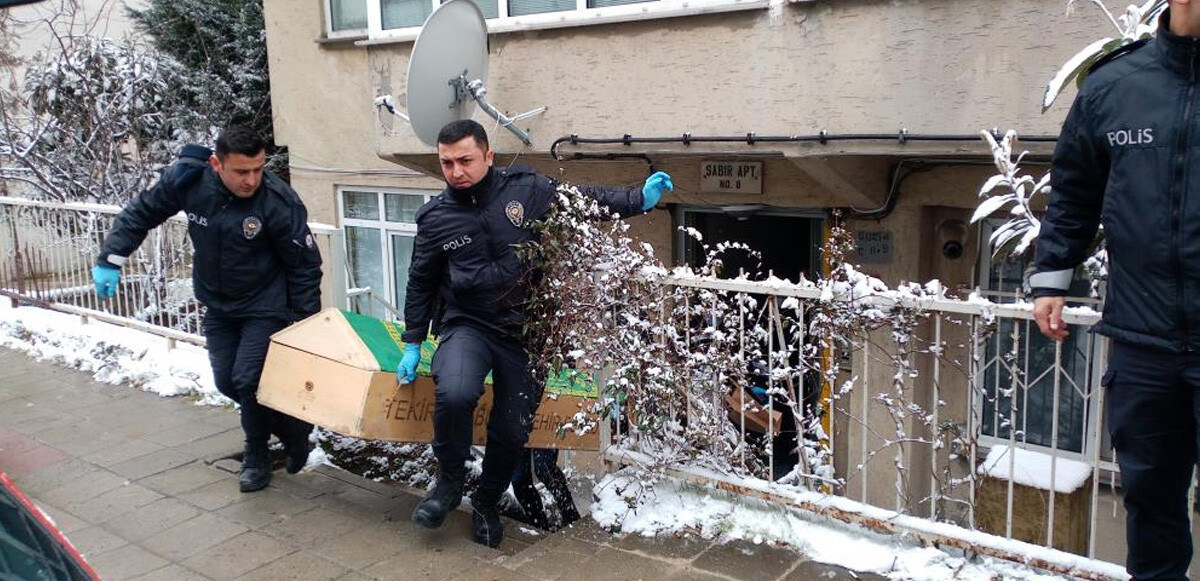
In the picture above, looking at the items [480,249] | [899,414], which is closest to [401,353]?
[480,249]

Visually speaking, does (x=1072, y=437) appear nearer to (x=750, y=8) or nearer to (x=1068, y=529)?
(x=1068, y=529)

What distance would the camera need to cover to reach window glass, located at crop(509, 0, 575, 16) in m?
6.94

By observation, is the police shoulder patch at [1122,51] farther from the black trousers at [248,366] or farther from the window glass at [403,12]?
the window glass at [403,12]

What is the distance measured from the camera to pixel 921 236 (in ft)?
21.8

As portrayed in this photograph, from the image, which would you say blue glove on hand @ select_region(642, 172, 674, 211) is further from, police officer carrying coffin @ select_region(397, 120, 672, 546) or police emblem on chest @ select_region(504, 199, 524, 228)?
police emblem on chest @ select_region(504, 199, 524, 228)

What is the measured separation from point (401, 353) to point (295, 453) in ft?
3.66

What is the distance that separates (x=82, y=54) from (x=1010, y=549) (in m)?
11.6

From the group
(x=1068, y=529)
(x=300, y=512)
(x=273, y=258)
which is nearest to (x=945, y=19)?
(x=1068, y=529)

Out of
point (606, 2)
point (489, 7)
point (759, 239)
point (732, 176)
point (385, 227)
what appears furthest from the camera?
point (385, 227)

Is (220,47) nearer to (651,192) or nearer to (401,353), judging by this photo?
(401,353)

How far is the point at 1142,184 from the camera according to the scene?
2479 mm

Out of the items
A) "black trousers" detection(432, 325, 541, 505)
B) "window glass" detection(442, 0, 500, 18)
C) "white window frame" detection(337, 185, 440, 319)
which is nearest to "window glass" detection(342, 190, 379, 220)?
"white window frame" detection(337, 185, 440, 319)

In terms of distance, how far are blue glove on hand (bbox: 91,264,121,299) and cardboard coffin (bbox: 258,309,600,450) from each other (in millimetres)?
1036

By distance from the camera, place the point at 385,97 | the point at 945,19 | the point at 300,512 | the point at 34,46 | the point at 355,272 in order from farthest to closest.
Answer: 1. the point at 34,46
2. the point at 355,272
3. the point at 385,97
4. the point at 945,19
5. the point at 300,512
